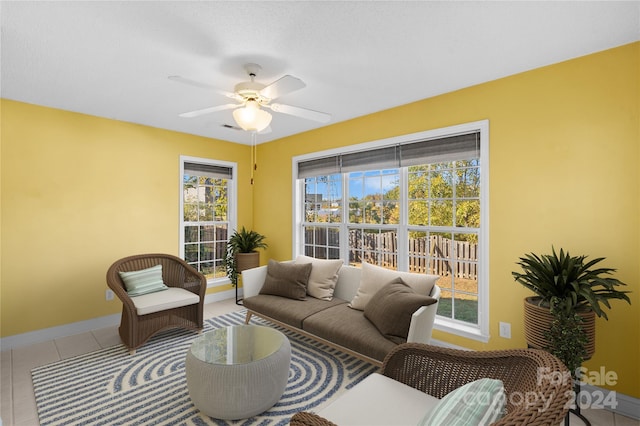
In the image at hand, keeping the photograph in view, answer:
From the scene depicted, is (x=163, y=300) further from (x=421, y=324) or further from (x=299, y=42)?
(x=299, y=42)

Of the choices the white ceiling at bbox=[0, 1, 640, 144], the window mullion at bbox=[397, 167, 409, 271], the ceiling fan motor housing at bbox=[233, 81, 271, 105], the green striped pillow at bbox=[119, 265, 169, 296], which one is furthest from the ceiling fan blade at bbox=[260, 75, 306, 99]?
the green striped pillow at bbox=[119, 265, 169, 296]

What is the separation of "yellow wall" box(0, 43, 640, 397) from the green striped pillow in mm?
712

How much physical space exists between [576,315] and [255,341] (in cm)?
227

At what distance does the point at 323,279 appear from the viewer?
143 inches

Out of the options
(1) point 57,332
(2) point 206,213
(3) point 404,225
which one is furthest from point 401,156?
(1) point 57,332

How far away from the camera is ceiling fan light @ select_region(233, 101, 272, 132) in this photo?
2.45m

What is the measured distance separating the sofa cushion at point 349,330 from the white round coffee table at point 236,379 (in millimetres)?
551

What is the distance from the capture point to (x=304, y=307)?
10.7 feet

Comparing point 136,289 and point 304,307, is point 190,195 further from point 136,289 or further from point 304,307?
point 304,307

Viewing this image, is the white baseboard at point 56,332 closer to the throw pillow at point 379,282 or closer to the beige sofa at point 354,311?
the beige sofa at point 354,311

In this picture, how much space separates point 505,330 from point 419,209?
143 centimetres

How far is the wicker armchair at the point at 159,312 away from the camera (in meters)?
3.13

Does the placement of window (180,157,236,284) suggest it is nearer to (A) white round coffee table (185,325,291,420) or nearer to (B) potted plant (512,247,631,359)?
(A) white round coffee table (185,325,291,420)

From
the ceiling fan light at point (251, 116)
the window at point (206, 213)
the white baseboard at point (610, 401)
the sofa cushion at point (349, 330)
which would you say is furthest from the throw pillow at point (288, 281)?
the white baseboard at point (610, 401)
